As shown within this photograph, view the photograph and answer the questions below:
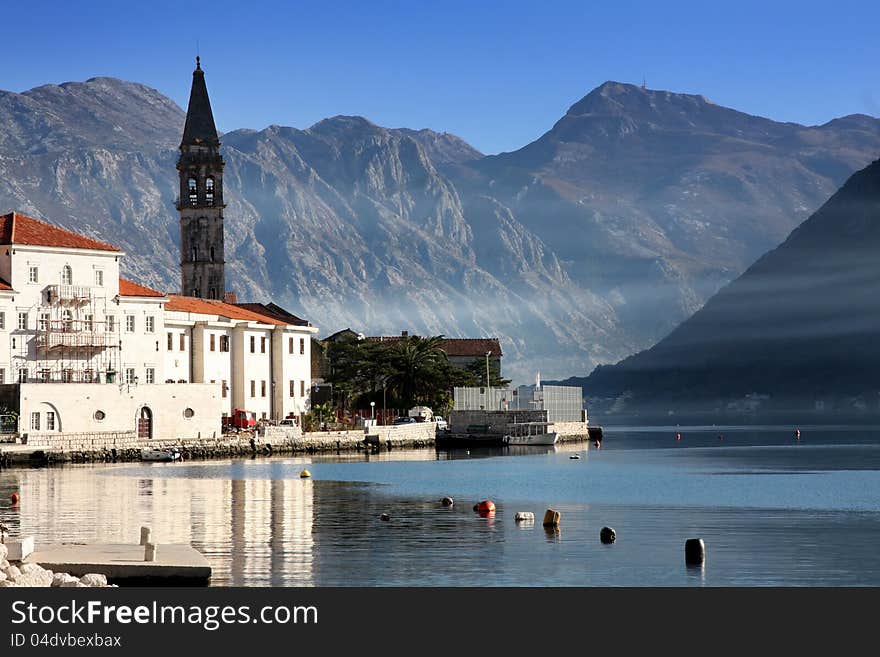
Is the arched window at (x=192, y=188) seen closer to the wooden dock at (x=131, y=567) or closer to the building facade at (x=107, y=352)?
the building facade at (x=107, y=352)

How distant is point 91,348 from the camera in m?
110

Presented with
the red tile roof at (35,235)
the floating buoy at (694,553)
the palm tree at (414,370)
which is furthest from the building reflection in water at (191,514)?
the palm tree at (414,370)

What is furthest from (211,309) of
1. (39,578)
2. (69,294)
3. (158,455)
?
(39,578)

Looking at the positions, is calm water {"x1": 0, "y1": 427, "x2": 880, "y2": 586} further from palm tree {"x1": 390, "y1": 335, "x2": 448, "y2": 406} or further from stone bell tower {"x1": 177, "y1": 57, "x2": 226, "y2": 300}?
stone bell tower {"x1": 177, "y1": 57, "x2": 226, "y2": 300}

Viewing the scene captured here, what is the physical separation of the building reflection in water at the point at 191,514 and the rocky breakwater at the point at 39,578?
4.13 m

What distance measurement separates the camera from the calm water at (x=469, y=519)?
39.6 meters

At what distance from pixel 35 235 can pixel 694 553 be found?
77.0m

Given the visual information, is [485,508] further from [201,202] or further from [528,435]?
[201,202]

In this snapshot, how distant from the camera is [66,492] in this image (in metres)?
69.2

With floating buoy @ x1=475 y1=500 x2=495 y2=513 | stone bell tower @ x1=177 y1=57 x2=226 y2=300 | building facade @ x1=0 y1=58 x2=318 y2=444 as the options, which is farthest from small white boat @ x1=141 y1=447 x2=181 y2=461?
stone bell tower @ x1=177 y1=57 x2=226 y2=300

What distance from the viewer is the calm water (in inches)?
1560
